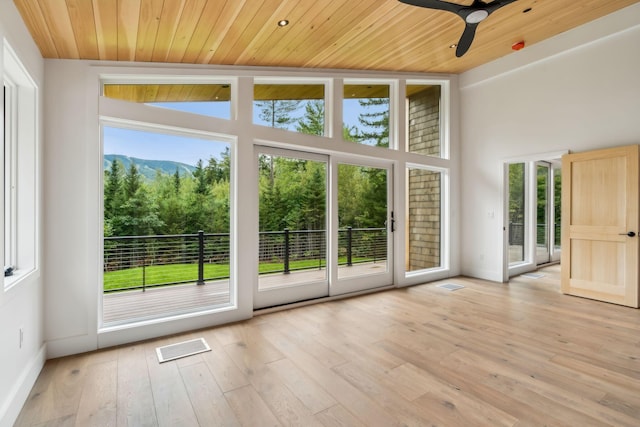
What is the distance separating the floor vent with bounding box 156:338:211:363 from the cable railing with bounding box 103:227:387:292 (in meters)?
0.83

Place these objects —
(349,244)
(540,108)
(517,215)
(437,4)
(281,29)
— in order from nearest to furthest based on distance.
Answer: (437,4) → (281,29) → (349,244) → (540,108) → (517,215)

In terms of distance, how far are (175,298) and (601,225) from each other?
5516 millimetres

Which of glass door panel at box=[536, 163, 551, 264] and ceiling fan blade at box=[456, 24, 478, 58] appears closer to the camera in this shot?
ceiling fan blade at box=[456, 24, 478, 58]

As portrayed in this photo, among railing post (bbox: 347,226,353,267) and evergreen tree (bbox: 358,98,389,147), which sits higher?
evergreen tree (bbox: 358,98,389,147)

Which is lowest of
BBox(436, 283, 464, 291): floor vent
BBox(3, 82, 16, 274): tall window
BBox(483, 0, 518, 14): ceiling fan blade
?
BBox(436, 283, 464, 291): floor vent

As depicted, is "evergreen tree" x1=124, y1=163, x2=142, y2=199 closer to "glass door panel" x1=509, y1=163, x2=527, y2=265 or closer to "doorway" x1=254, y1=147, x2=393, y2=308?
"doorway" x1=254, y1=147, x2=393, y2=308

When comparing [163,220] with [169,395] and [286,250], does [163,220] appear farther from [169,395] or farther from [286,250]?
[169,395]

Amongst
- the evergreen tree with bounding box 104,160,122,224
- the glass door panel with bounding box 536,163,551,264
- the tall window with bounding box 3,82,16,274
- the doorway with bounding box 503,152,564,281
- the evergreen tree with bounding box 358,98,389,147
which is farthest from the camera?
the glass door panel with bounding box 536,163,551,264

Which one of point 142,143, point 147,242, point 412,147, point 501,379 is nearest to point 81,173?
point 142,143

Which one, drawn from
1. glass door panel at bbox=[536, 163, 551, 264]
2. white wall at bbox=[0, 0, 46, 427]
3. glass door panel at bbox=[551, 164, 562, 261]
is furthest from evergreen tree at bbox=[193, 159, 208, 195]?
glass door panel at bbox=[551, 164, 562, 261]

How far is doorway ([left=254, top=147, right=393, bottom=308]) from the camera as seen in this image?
4.08m

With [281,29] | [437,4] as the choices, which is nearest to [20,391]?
[281,29]

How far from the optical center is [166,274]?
11.8ft

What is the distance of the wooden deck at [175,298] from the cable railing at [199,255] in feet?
0.25
